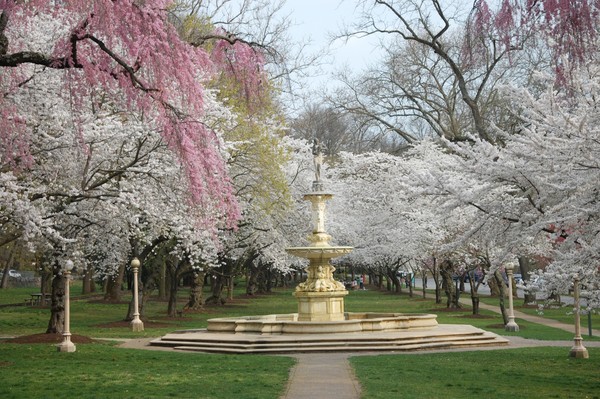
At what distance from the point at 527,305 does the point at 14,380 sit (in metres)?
36.0

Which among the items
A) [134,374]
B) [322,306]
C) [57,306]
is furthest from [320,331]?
[57,306]

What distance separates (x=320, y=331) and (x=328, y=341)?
1.25 metres

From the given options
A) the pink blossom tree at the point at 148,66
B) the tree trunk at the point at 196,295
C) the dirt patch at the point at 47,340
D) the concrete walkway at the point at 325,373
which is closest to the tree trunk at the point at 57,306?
the dirt patch at the point at 47,340

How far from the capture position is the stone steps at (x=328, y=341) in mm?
20984

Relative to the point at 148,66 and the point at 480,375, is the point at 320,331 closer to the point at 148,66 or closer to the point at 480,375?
the point at 480,375

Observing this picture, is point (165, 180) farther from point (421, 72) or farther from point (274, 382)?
point (421, 72)

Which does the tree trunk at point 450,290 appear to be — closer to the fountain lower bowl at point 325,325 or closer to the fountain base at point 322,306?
the fountain base at point 322,306

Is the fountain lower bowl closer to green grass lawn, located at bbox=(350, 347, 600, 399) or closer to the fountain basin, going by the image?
the fountain basin

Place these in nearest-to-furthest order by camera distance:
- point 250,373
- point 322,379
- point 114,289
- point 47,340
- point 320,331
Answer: point 322,379, point 250,373, point 320,331, point 47,340, point 114,289

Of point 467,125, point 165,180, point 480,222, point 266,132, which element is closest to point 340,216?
point 467,125

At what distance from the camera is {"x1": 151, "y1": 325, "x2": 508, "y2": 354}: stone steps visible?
20984 millimetres

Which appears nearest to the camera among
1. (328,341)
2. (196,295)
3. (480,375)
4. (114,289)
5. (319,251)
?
(480,375)

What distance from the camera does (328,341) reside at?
21.3 metres

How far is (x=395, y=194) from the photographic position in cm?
4653
